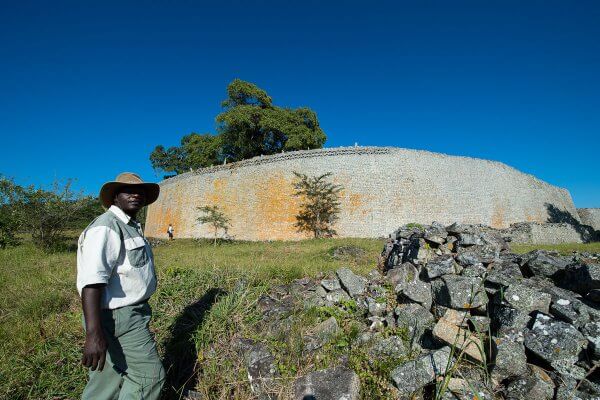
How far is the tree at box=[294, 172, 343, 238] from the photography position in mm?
16906

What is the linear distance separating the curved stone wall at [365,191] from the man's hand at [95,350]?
50.9ft

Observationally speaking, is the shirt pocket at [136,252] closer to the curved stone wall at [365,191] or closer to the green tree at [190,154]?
the curved stone wall at [365,191]

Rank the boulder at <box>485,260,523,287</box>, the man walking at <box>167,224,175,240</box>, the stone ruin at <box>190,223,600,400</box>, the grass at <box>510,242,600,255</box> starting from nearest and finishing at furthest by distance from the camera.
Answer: the stone ruin at <box>190,223,600,400</box> < the boulder at <box>485,260,523,287</box> < the grass at <box>510,242,600,255</box> < the man walking at <box>167,224,175,240</box>

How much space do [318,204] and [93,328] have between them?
50.0ft

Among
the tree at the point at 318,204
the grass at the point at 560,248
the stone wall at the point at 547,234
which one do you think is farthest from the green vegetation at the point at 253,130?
the grass at the point at 560,248

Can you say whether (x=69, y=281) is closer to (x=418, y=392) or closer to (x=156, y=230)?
(x=418, y=392)

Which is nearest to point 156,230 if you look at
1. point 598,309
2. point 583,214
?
point 598,309

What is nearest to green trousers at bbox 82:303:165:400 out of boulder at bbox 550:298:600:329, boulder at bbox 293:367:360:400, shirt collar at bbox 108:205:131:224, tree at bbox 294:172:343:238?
shirt collar at bbox 108:205:131:224

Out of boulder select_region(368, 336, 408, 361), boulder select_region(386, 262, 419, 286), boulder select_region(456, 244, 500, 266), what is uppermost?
boulder select_region(456, 244, 500, 266)

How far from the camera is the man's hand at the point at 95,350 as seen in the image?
71.0 inches

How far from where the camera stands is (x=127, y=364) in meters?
2.07

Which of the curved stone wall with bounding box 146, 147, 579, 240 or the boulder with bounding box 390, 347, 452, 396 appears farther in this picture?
the curved stone wall with bounding box 146, 147, 579, 240

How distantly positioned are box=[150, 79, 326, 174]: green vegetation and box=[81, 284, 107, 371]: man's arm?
942 inches

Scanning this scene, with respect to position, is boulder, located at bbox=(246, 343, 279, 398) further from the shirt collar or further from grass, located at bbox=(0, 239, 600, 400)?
the shirt collar
